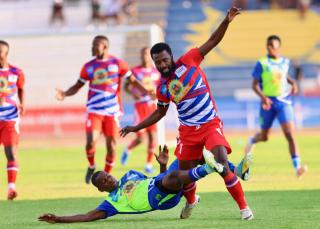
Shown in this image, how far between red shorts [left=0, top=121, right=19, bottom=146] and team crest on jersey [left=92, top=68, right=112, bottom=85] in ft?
6.93

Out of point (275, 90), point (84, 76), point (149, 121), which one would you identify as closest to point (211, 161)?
point (149, 121)

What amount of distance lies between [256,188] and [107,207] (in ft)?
16.8

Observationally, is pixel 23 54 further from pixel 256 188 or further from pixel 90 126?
pixel 256 188

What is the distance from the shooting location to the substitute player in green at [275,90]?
56.9ft

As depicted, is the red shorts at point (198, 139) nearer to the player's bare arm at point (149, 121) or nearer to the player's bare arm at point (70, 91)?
the player's bare arm at point (149, 121)

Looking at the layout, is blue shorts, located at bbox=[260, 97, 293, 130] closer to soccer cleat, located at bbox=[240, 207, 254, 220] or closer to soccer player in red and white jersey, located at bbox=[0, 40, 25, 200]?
soccer player in red and white jersey, located at bbox=[0, 40, 25, 200]

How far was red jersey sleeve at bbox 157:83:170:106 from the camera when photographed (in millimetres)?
11367

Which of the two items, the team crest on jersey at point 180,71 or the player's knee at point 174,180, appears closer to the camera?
Answer: the player's knee at point 174,180

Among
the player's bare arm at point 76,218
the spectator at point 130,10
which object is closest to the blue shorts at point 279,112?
the player's bare arm at point 76,218

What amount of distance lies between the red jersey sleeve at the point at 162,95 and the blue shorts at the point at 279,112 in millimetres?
6241

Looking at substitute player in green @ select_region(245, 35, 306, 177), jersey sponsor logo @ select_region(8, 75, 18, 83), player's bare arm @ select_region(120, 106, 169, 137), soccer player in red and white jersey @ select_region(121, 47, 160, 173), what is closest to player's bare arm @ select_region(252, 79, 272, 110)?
substitute player in green @ select_region(245, 35, 306, 177)

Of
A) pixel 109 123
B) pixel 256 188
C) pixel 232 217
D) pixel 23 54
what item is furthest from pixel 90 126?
pixel 23 54

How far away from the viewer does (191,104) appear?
36.8 feet

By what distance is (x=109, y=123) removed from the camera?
17172mm
